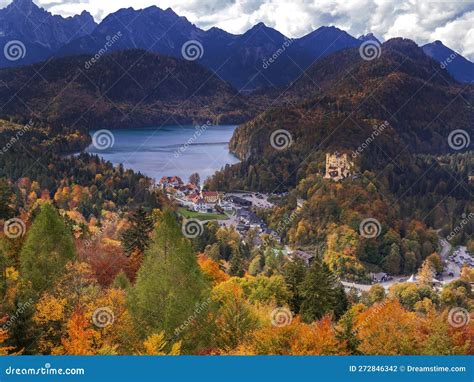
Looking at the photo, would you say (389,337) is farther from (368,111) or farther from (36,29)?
(36,29)

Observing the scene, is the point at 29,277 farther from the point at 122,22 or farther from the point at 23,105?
the point at 122,22

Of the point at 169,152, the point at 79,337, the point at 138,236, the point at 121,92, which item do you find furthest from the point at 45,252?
the point at 121,92

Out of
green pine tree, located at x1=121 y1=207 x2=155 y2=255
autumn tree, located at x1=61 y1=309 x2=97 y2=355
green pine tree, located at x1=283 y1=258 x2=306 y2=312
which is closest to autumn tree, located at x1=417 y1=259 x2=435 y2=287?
green pine tree, located at x1=283 y1=258 x2=306 y2=312

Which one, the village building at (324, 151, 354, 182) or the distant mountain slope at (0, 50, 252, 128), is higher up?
the distant mountain slope at (0, 50, 252, 128)

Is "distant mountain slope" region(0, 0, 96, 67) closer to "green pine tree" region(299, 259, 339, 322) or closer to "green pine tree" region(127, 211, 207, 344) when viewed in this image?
"green pine tree" region(299, 259, 339, 322)

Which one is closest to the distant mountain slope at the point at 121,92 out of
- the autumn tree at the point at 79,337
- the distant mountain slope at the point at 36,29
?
the distant mountain slope at the point at 36,29

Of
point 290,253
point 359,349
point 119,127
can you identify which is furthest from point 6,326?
point 119,127
